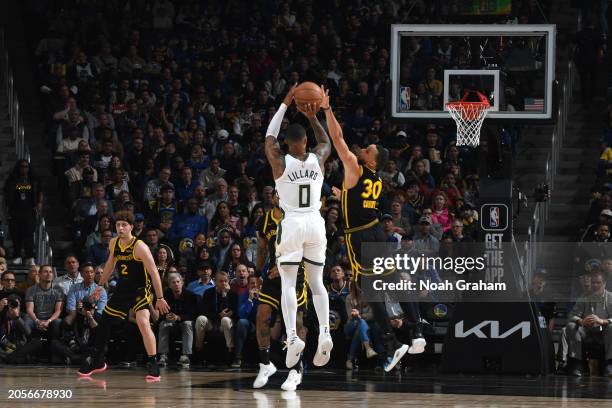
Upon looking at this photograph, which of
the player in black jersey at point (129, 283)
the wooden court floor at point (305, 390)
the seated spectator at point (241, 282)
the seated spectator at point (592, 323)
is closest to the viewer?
the wooden court floor at point (305, 390)

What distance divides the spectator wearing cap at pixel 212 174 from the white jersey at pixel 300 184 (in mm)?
7867

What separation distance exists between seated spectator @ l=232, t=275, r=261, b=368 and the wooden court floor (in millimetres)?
832

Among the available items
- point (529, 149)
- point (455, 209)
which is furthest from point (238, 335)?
point (529, 149)

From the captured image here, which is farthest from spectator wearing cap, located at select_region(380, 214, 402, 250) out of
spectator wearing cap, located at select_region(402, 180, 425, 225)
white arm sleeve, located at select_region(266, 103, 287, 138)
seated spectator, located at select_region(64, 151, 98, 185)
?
seated spectator, located at select_region(64, 151, 98, 185)

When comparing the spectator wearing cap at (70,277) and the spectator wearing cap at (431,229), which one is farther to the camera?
the spectator wearing cap at (431,229)

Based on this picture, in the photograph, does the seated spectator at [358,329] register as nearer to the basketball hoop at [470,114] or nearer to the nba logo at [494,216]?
→ the nba logo at [494,216]

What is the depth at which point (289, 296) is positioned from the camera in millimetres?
13266

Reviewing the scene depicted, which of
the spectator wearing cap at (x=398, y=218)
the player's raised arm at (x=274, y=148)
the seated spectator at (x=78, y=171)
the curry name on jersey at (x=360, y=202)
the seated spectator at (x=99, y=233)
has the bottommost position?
the seated spectator at (x=99, y=233)

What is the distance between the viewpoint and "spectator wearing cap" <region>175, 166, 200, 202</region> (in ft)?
68.2

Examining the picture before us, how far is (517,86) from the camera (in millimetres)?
16062

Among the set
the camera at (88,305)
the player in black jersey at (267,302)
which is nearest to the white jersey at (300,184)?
the player in black jersey at (267,302)

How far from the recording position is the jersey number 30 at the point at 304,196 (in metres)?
13.1

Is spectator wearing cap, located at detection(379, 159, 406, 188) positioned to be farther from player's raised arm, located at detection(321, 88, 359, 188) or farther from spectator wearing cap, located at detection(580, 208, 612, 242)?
player's raised arm, located at detection(321, 88, 359, 188)

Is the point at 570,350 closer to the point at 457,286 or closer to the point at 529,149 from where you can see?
the point at 457,286
